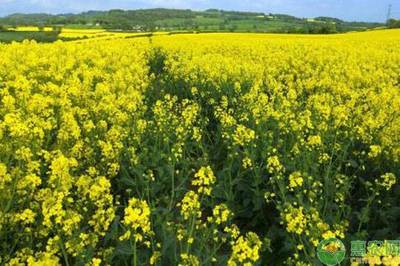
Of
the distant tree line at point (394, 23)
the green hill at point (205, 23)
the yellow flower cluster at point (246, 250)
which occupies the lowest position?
the green hill at point (205, 23)

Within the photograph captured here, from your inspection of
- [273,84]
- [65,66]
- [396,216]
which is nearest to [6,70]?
[65,66]

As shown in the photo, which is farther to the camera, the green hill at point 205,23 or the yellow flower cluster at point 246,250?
the green hill at point 205,23

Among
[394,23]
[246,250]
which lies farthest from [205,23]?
[246,250]

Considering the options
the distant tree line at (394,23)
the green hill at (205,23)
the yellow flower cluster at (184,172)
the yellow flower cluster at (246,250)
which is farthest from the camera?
the green hill at (205,23)

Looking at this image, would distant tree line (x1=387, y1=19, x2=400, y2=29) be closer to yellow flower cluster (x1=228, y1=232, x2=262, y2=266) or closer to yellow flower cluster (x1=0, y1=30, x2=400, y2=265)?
yellow flower cluster (x1=0, y1=30, x2=400, y2=265)

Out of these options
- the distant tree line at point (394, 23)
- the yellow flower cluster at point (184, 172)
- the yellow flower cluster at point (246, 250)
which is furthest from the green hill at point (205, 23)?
the yellow flower cluster at point (246, 250)

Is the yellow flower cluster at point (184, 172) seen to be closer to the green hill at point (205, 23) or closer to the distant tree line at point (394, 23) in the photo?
the green hill at point (205, 23)

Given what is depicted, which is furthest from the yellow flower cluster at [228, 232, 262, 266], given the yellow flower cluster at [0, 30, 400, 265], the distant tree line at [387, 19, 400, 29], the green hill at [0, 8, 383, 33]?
the distant tree line at [387, 19, 400, 29]

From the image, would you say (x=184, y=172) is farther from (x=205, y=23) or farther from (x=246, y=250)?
(x=205, y=23)

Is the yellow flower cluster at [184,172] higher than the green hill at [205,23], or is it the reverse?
the yellow flower cluster at [184,172]

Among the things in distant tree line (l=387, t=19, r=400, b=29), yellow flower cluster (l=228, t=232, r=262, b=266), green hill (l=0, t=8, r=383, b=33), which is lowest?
green hill (l=0, t=8, r=383, b=33)

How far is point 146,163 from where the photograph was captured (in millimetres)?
5551

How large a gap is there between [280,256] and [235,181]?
39.0 inches

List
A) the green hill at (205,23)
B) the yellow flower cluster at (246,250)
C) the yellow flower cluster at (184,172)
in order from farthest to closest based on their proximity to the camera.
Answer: the green hill at (205,23), the yellow flower cluster at (184,172), the yellow flower cluster at (246,250)
